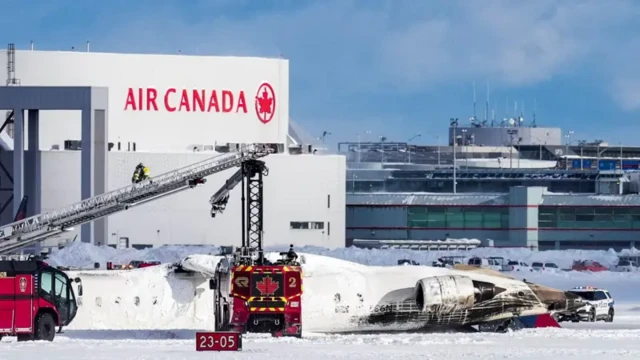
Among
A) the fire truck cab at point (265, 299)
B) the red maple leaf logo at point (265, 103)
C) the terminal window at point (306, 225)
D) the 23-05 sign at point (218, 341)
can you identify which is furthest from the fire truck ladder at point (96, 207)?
the red maple leaf logo at point (265, 103)

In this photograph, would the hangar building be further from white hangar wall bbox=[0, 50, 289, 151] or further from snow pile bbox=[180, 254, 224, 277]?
snow pile bbox=[180, 254, 224, 277]

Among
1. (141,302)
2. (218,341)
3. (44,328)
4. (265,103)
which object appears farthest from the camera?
(265,103)

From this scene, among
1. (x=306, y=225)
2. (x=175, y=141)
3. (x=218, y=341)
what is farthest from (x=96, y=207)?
(x=175, y=141)

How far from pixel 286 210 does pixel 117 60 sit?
1730cm

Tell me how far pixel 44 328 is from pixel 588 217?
9819 cm

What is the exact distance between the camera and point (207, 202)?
388ft

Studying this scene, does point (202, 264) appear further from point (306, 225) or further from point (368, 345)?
point (306, 225)

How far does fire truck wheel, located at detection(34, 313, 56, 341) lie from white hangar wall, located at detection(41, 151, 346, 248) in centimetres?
6272

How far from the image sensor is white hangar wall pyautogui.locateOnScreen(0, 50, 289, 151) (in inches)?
4813

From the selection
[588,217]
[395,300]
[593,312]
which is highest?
[588,217]

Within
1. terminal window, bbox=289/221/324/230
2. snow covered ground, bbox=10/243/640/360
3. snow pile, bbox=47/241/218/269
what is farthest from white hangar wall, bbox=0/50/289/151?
snow covered ground, bbox=10/243/640/360

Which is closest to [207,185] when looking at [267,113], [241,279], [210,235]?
[210,235]

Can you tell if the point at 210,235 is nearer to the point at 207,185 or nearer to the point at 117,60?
the point at 207,185

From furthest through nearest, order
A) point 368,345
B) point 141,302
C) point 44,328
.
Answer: point 141,302 < point 44,328 < point 368,345
